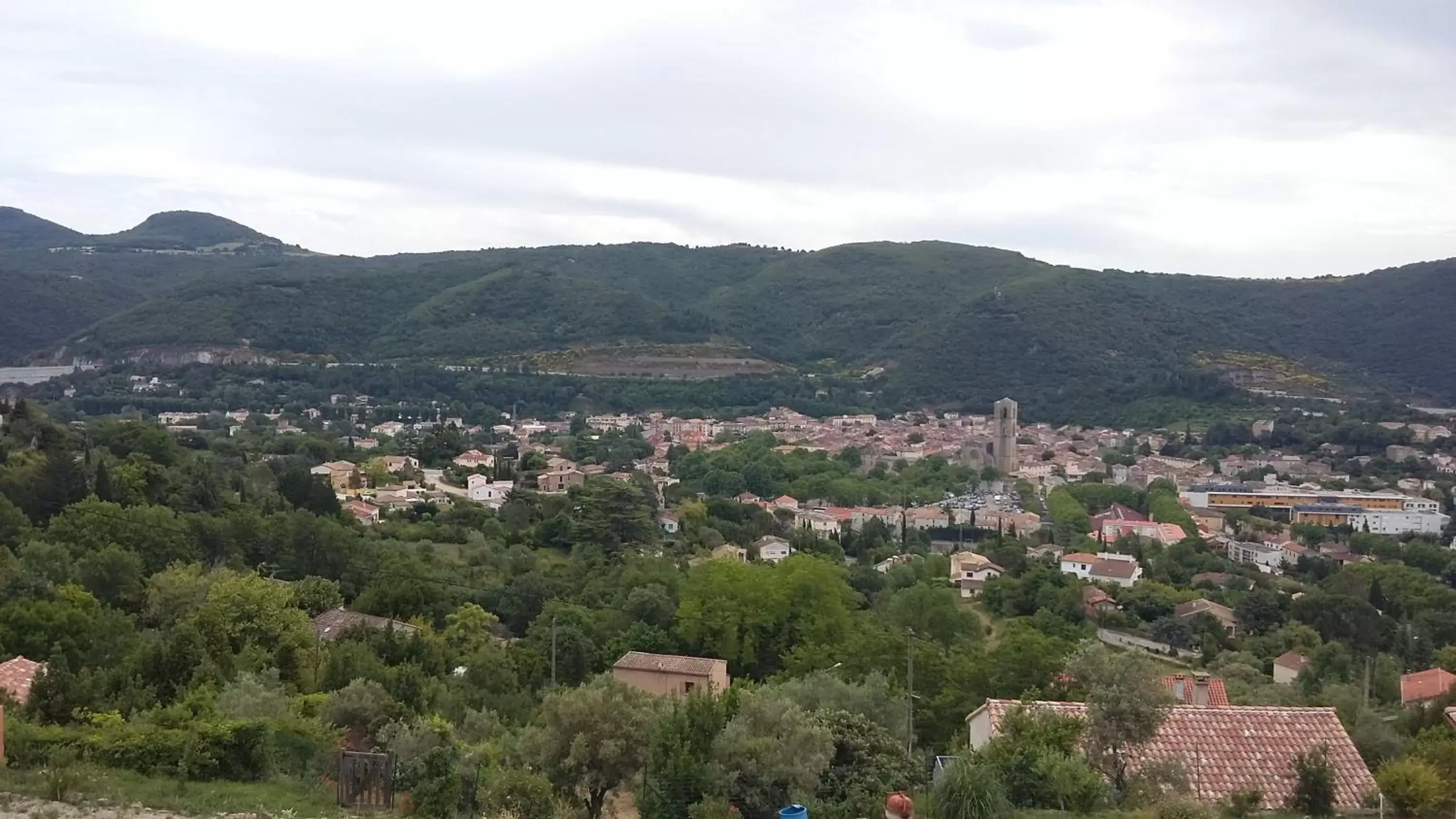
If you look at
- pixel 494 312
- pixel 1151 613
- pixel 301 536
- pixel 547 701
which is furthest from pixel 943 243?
pixel 547 701

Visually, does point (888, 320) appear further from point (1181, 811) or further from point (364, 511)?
point (1181, 811)

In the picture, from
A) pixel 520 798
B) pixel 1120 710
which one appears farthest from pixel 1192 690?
pixel 520 798

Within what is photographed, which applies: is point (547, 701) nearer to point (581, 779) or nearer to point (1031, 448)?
point (581, 779)

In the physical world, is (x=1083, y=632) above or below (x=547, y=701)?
below

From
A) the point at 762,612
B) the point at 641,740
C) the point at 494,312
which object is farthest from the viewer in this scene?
the point at 494,312

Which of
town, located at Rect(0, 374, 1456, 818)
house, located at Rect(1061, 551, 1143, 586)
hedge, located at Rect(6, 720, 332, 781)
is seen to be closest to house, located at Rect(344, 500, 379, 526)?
town, located at Rect(0, 374, 1456, 818)
